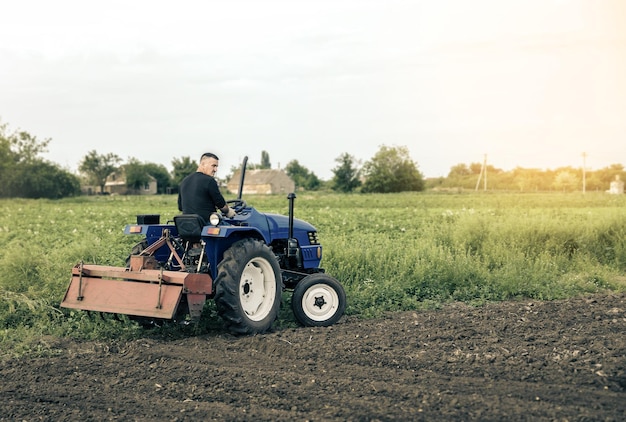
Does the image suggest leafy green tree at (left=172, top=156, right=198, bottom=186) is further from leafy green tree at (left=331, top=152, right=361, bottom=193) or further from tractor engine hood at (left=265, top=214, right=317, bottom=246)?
tractor engine hood at (left=265, top=214, right=317, bottom=246)

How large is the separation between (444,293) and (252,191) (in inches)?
2670

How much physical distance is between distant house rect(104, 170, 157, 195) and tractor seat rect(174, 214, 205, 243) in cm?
6375

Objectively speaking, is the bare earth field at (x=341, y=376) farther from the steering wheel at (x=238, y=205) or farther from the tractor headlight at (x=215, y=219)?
the steering wheel at (x=238, y=205)

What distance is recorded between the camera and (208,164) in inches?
281

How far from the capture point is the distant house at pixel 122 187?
69.2m

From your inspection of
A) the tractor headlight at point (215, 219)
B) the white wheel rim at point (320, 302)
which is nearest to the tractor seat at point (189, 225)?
the tractor headlight at point (215, 219)

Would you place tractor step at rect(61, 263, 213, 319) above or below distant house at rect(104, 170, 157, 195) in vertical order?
below

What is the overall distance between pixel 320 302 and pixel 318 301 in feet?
0.09

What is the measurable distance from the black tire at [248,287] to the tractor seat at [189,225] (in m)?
0.36

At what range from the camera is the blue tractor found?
6629 mm

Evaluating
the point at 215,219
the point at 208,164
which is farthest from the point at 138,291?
the point at 208,164

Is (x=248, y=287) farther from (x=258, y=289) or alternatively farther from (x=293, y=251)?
(x=293, y=251)

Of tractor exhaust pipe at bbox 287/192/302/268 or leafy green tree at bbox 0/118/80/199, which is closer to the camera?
tractor exhaust pipe at bbox 287/192/302/268

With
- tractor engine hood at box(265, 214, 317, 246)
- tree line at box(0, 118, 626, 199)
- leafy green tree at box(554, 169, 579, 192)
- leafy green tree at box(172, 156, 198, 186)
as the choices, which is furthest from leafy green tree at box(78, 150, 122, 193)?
tractor engine hood at box(265, 214, 317, 246)
